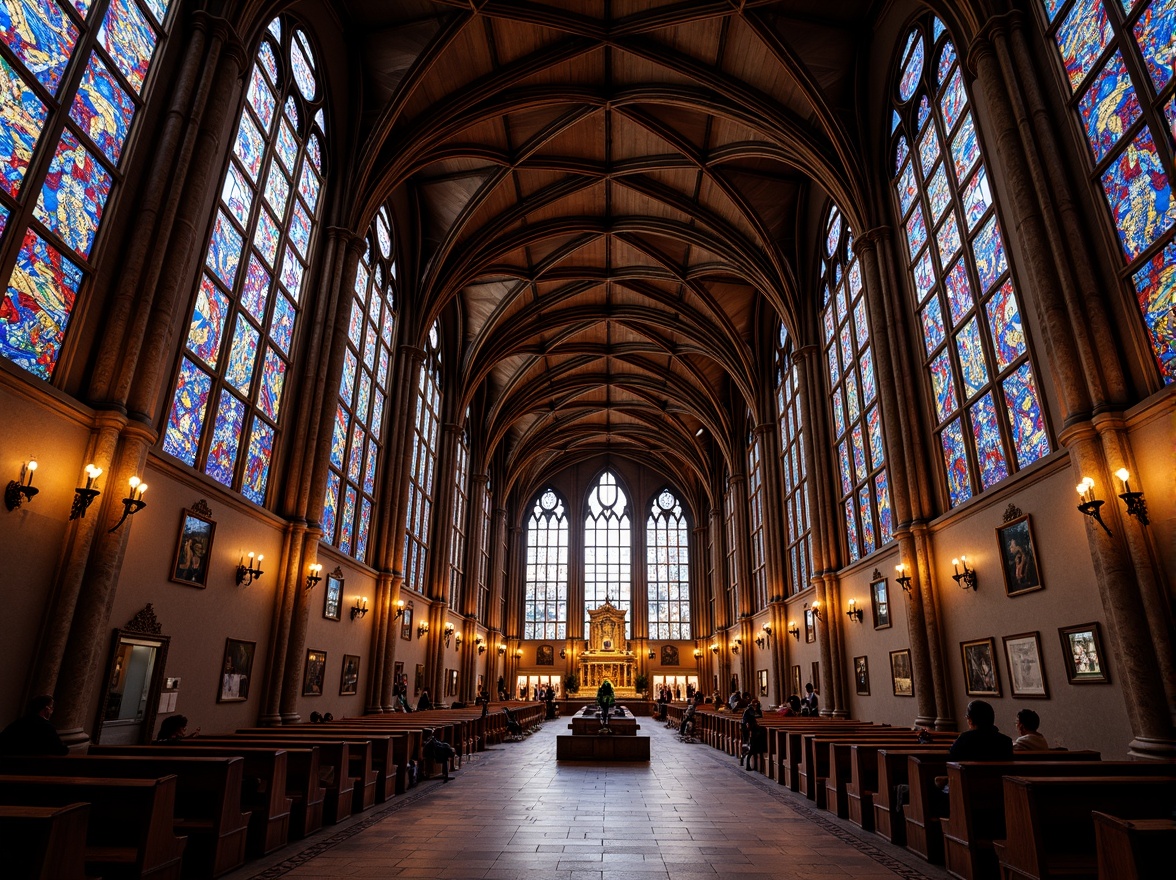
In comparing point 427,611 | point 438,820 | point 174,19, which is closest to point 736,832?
point 438,820

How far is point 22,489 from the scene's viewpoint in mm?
6895

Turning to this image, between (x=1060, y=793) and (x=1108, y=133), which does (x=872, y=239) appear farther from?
(x=1060, y=793)

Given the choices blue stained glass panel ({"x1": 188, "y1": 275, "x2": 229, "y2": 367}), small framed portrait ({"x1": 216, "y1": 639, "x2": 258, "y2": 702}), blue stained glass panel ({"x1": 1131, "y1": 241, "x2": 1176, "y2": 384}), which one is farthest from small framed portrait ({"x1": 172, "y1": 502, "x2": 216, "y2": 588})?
blue stained glass panel ({"x1": 1131, "y1": 241, "x2": 1176, "y2": 384})

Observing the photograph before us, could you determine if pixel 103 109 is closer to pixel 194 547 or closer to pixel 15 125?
pixel 15 125

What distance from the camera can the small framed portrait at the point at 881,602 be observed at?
15117 mm

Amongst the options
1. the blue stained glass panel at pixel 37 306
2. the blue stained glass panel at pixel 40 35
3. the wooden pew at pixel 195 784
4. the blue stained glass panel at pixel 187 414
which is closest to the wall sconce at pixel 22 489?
the blue stained glass panel at pixel 37 306

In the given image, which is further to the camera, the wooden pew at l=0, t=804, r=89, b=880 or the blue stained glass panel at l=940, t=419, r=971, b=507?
the blue stained glass panel at l=940, t=419, r=971, b=507

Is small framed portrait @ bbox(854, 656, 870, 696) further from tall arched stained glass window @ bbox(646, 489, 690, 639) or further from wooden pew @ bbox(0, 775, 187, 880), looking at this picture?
tall arched stained glass window @ bbox(646, 489, 690, 639)

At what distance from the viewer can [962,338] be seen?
12312mm

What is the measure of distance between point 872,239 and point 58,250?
14.7 meters

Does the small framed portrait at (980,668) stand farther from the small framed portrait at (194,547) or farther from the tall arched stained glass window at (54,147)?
the tall arched stained glass window at (54,147)

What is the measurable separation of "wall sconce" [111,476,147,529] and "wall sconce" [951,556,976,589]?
39.9ft

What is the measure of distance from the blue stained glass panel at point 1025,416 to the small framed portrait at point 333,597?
1342 centimetres

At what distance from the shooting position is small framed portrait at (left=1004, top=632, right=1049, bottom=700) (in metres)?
9.58
